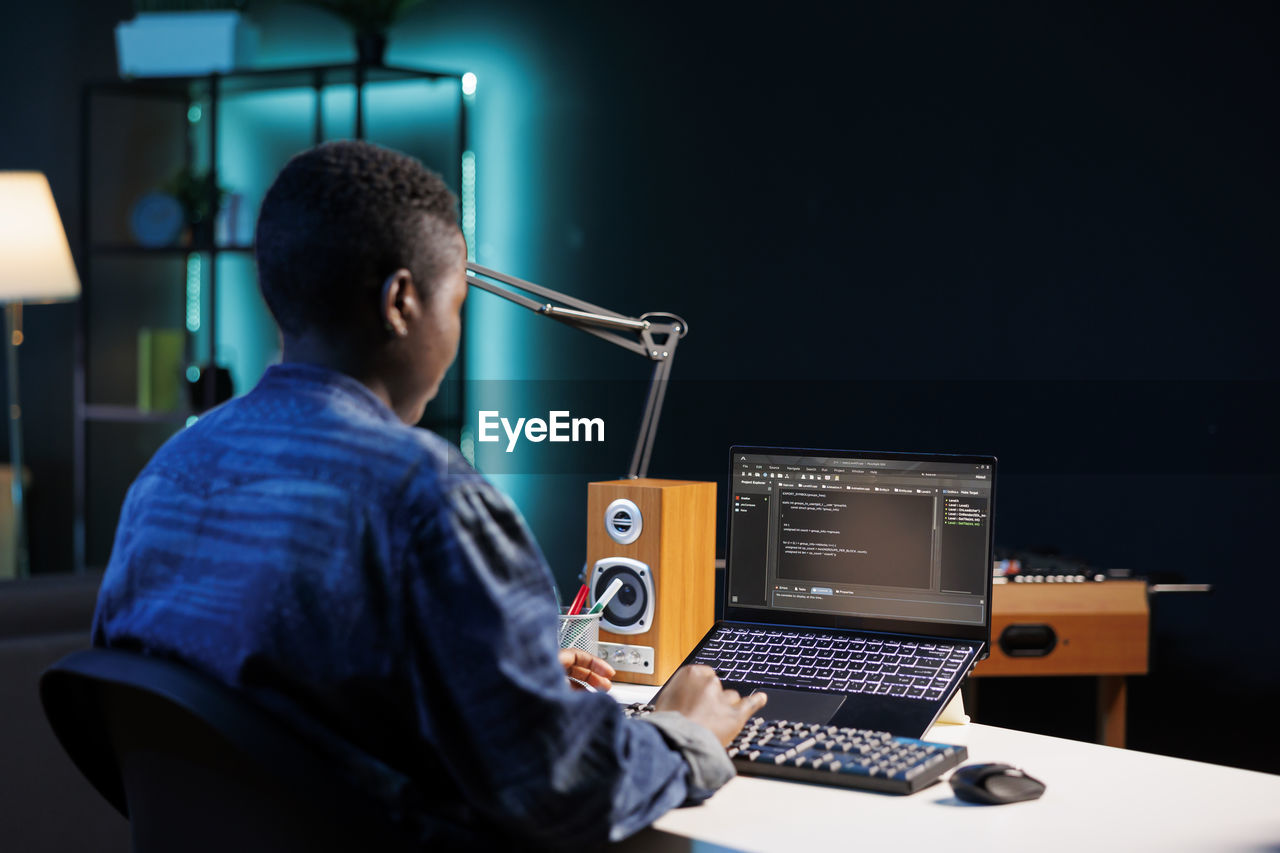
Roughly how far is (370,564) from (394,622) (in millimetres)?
45

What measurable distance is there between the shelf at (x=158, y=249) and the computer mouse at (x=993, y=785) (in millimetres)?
3476

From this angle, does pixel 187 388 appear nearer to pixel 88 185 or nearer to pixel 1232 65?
pixel 88 185

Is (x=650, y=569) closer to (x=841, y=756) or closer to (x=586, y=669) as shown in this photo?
(x=586, y=669)

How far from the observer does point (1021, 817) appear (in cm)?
119

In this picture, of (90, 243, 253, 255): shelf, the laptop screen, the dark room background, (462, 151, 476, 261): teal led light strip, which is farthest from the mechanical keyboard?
(90, 243, 253, 255): shelf

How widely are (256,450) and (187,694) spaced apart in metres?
0.22

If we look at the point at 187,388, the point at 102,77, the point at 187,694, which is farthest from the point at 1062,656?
the point at 102,77

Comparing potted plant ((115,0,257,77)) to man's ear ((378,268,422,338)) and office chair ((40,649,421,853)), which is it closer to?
man's ear ((378,268,422,338))

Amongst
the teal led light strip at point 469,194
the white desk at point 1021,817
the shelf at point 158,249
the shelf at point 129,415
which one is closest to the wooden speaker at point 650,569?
the white desk at point 1021,817

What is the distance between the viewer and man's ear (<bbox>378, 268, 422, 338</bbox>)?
106 centimetres

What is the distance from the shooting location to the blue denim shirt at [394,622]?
93 cm

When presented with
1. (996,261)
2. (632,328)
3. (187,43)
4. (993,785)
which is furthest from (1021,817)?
(187,43)

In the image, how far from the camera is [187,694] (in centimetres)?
85

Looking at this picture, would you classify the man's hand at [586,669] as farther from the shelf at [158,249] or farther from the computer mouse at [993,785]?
the shelf at [158,249]
